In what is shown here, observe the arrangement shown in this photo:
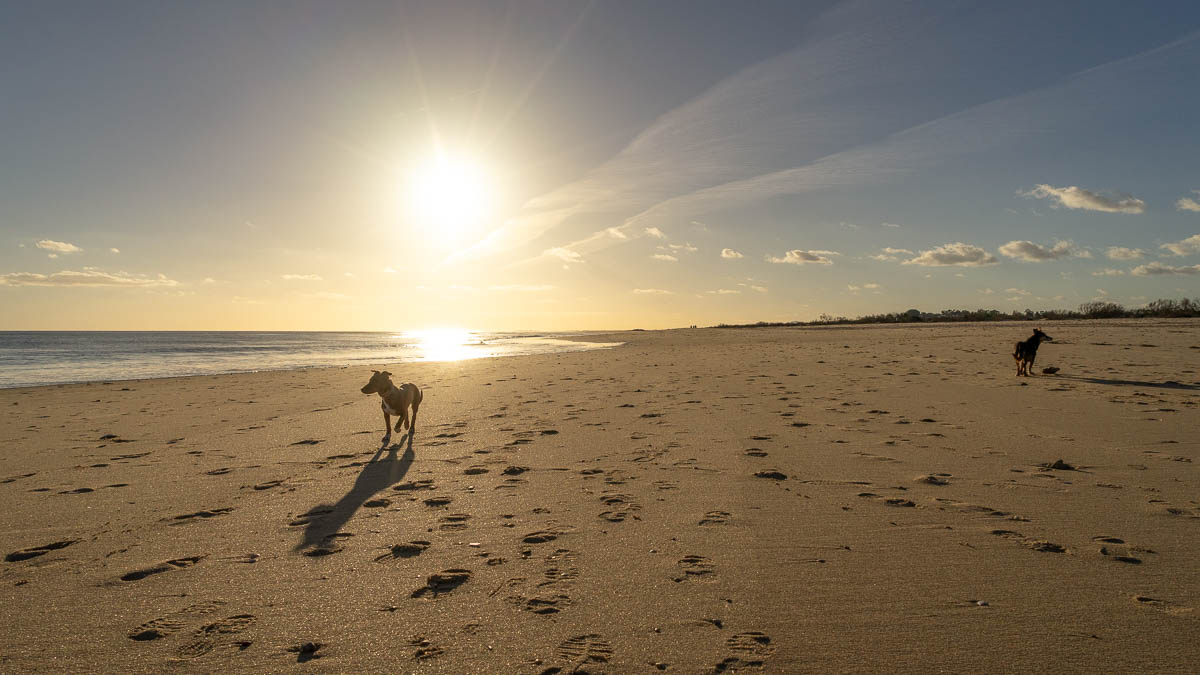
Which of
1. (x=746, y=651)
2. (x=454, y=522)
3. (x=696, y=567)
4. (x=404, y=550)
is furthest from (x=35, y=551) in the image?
(x=746, y=651)

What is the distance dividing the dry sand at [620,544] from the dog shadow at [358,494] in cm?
4

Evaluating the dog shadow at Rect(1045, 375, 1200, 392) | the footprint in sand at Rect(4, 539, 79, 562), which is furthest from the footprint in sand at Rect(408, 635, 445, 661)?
the dog shadow at Rect(1045, 375, 1200, 392)

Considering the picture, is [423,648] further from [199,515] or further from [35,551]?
[35,551]

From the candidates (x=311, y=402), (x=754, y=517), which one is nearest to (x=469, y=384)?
(x=311, y=402)

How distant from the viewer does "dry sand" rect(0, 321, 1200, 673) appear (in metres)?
2.55

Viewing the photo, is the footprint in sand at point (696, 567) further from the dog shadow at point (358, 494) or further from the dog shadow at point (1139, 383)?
the dog shadow at point (1139, 383)

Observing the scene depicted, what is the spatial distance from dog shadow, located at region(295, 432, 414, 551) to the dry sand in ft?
0.13

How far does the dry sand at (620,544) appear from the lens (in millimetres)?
2551

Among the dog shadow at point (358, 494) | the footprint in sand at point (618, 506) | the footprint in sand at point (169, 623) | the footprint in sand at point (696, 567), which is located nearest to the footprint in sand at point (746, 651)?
the footprint in sand at point (696, 567)

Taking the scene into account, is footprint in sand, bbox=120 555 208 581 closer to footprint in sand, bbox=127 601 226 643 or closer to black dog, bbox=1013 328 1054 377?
footprint in sand, bbox=127 601 226 643

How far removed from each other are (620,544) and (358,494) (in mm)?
2626

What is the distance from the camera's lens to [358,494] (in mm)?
5043

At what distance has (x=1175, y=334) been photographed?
2117 cm

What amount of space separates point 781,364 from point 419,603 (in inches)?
597
